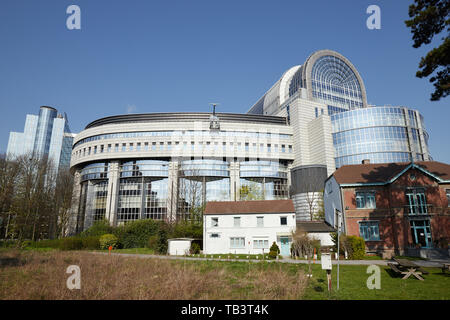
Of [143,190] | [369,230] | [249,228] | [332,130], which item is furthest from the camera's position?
[332,130]

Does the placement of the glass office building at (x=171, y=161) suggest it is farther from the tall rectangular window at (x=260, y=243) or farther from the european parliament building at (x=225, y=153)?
the tall rectangular window at (x=260, y=243)

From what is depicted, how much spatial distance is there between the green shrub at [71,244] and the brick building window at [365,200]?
37.4m

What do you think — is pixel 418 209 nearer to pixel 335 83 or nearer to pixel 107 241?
pixel 107 241

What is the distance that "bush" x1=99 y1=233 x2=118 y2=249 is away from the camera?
3759cm

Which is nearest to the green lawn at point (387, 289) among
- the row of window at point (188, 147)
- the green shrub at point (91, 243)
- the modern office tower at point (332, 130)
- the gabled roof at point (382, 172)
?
the gabled roof at point (382, 172)

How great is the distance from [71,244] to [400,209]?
4207 centimetres

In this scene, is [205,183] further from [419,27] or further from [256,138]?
[419,27]

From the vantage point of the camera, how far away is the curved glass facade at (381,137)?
6209 centimetres

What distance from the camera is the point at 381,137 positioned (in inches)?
2479

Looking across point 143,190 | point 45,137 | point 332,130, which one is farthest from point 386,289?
point 45,137

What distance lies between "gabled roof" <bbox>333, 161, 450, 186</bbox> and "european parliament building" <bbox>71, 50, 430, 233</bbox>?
29053mm

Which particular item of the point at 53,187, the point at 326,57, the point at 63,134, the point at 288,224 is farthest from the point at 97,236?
the point at 63,134

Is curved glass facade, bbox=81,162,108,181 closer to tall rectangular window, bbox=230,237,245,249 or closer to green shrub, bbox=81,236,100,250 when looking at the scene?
green shrub, bbox=81,236,100,250
